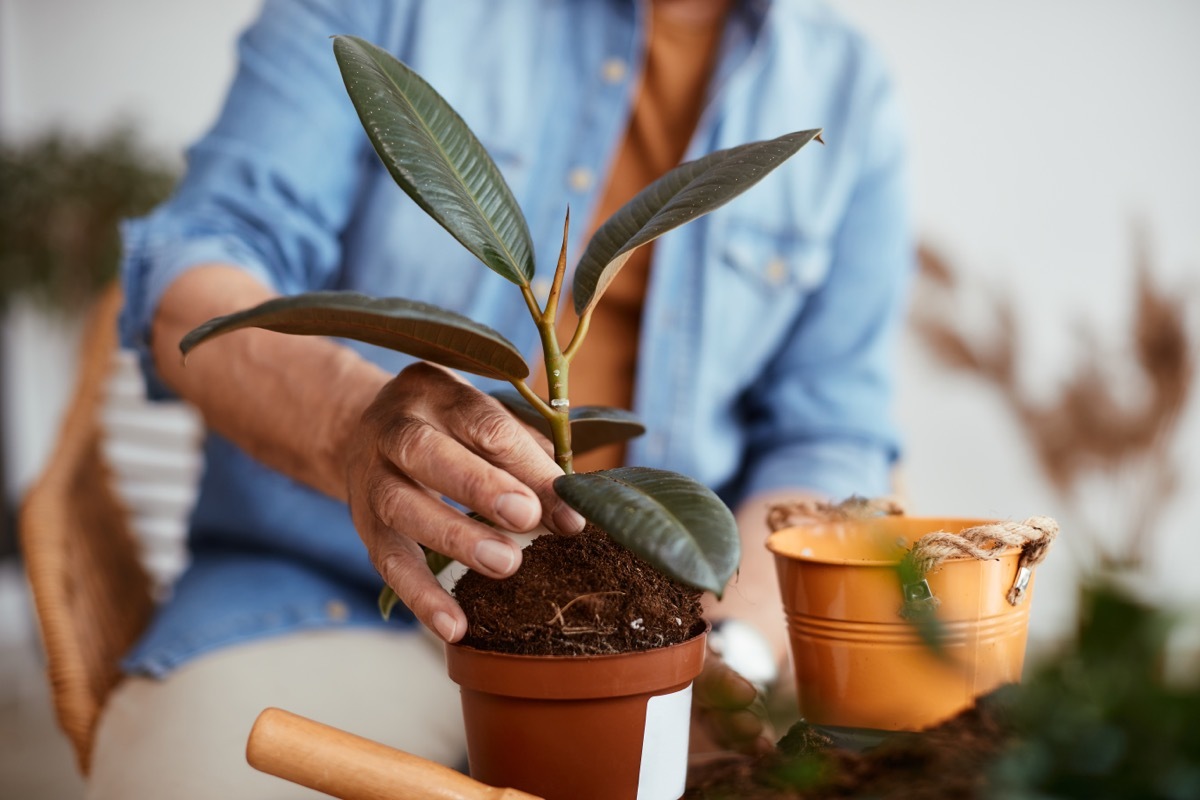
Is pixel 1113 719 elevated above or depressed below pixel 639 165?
below

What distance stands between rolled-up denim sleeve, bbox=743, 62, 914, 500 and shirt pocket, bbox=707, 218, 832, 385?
1.9 inches

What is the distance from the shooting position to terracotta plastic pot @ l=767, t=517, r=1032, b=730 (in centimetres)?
51

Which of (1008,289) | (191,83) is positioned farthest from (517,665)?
(191,83)

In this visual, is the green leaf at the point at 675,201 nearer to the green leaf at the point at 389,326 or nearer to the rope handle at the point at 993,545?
the green leaf at the point at 389,326

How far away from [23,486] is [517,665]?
3952 mm

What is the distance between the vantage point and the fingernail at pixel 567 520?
0.50 meters

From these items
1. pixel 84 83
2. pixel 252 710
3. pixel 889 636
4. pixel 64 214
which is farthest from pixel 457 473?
pixel 84 83

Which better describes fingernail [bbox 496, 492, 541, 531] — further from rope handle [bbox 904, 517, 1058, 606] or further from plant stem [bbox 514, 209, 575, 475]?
rope handle [bbox 904, 517, 1058, 606]

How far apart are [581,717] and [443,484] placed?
0.14 meters

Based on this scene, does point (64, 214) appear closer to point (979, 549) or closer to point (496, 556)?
point (496, 556)

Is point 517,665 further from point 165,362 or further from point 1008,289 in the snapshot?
point 1008,289

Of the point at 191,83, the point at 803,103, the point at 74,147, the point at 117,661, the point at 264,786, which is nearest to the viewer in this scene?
the point at 264,786

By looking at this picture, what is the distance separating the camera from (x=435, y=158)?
0.53m

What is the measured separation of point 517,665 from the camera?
475 millimetres
